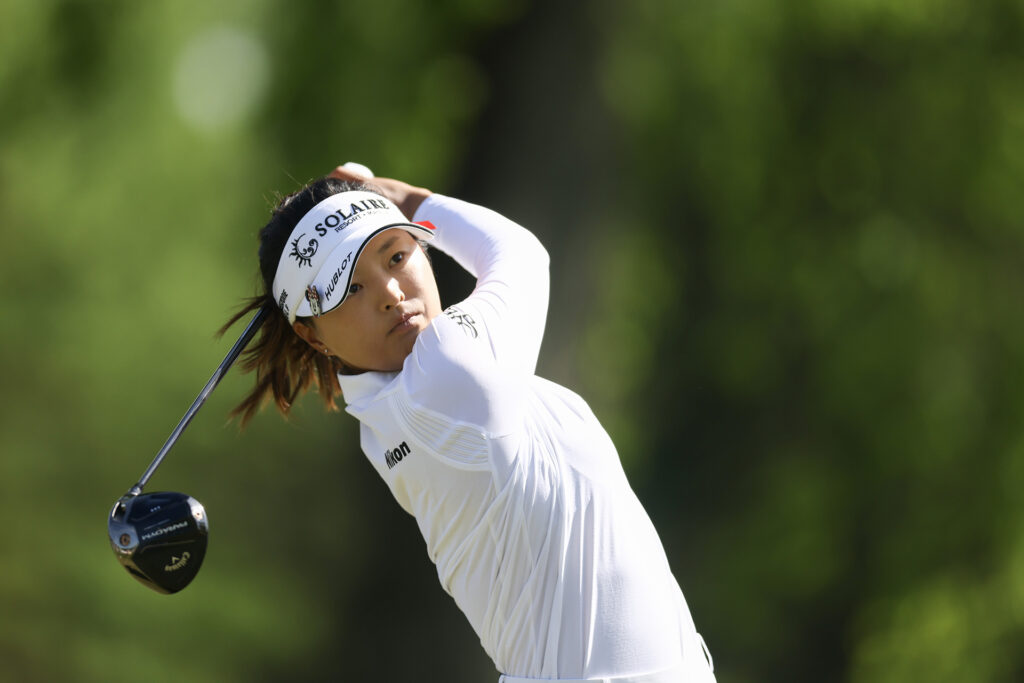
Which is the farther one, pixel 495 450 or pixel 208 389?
pixel 208 389

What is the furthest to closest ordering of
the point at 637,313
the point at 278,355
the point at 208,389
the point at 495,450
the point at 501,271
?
the point at 637,313
the point at 278,355
the point at 208,389
the point at 501,271
the point at 495,450

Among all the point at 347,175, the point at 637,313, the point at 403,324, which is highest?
the point at 347,175

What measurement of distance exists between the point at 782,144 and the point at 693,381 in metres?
1.34

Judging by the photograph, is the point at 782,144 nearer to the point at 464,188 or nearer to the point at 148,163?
the point at 464,188

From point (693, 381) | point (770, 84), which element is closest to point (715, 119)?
point (770, 84)

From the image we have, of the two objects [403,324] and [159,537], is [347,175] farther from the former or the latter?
[159,537]

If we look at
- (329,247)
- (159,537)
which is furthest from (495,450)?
(159,537)

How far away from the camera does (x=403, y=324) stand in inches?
88.2

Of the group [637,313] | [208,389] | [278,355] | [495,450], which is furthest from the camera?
[637,313]

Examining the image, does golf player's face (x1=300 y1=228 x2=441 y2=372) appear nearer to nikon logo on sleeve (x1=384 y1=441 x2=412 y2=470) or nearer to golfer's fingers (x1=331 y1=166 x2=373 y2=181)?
nikon logo on sleeve (x1=384 y1=441 x2=412 y2=470)

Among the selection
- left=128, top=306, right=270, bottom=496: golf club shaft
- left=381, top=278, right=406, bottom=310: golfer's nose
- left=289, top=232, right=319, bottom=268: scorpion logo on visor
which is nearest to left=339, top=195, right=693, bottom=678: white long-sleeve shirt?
left=381, top=278, right=406, bottom=310: golfer's nose

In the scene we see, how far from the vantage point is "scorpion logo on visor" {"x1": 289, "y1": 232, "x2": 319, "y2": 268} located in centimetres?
228

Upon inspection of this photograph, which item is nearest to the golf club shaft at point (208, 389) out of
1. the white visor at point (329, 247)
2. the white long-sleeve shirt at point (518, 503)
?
the white visor at point (329, 247)

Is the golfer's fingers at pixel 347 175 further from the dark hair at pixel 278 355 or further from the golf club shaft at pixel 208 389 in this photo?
the golf club shaft at pixel 208 389
